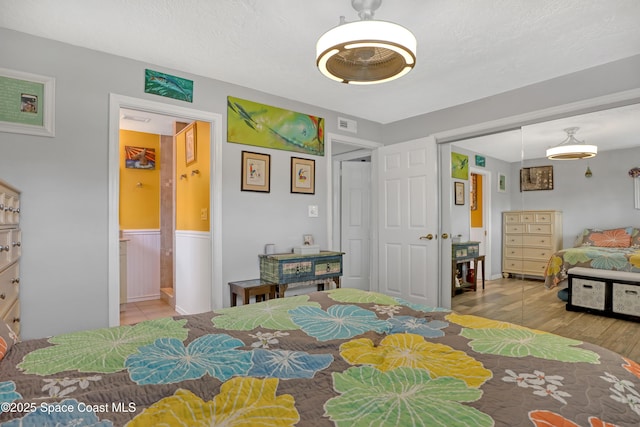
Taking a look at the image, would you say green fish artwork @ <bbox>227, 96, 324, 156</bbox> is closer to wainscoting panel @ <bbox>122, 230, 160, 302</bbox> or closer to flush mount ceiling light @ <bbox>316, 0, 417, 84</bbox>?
flush mount ceiling light @ <bbox>316, 0, 417, 84</bbox>

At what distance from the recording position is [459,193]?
4512 millimetres

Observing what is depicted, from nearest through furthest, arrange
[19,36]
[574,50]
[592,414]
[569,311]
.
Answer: [592,414] < [19,36] < [574,50] < [569,311]

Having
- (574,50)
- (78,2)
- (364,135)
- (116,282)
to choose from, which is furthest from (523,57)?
(116,282)

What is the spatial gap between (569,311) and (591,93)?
207cm

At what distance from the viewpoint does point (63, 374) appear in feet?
3.34

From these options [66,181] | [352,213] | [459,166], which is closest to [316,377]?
[66,181]

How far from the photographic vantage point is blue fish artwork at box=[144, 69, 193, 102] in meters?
2.96

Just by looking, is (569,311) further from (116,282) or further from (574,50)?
(116,282)

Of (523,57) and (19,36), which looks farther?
(523,57)

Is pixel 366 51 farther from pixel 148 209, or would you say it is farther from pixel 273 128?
pixel 148 209

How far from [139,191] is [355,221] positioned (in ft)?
10.6

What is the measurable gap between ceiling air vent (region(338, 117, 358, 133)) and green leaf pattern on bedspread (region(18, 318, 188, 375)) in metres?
3.30

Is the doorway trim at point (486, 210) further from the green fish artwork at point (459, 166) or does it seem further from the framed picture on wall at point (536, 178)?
the framed picture on wall at point (536, 178)

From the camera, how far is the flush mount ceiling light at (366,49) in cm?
176
